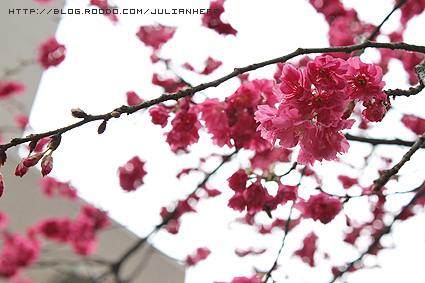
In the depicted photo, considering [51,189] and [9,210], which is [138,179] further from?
[9,210]

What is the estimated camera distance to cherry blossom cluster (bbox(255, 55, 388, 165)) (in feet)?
2.41

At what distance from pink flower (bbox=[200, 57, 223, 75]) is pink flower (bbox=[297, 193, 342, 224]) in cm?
178

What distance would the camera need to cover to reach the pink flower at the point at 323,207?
1343mm

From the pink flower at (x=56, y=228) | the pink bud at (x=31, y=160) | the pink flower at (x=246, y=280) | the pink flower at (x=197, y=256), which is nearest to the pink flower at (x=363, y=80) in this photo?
the pink bud at (x=31, y=160)

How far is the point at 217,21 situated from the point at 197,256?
10.5 ft

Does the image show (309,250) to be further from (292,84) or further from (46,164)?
(46,164)

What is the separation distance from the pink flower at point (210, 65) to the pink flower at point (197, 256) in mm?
2596

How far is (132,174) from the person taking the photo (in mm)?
2832

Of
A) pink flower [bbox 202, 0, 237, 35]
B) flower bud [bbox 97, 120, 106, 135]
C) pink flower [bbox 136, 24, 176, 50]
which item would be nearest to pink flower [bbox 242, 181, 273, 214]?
flower bud [bbox 97, 120, 106, 135]

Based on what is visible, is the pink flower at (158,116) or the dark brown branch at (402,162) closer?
the dark brown branch at (402,162)

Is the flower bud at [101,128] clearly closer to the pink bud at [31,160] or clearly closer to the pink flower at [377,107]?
the pink bud at [31,160]

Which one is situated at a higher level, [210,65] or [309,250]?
[210,65]

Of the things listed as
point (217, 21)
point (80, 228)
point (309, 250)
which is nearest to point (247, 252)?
point (309, 250)

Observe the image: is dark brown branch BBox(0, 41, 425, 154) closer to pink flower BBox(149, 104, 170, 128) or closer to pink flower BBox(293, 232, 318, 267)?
pink flower BBox(149, 104, 170, 128)
